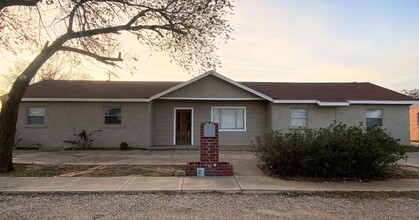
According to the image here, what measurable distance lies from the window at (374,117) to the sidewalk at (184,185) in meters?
10.8

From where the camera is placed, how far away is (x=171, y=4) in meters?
11.7

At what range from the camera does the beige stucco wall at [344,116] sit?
59.2 feet

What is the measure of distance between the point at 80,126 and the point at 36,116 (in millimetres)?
2584

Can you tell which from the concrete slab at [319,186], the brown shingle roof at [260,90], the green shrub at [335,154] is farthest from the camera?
the brown shingle roof at [260,90]

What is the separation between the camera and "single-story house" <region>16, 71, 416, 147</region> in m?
17.7

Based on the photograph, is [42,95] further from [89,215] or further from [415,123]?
[415,123]

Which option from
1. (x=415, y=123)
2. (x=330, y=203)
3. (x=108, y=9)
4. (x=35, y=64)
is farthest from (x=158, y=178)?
(x=415, y=123)

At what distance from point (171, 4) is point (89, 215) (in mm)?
8344

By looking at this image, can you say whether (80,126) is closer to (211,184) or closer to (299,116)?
(211,184)

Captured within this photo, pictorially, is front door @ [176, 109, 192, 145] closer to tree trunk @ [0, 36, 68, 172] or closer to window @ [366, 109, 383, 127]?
tree trunk @ [0, 36, 68, 172]

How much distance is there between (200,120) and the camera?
18.8 meters

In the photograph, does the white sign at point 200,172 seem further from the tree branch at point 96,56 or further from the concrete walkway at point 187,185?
the tree branch at point 96,56

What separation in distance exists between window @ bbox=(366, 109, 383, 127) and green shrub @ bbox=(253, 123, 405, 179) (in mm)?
10342

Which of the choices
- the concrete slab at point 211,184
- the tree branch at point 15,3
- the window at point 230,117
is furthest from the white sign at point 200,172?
the window at point 230,117
